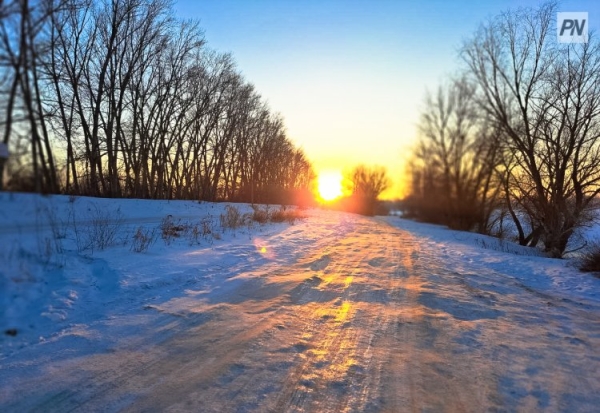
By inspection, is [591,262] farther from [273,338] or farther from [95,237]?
[95,237]

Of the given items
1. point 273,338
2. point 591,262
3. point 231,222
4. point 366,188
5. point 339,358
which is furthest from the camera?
point 366,188

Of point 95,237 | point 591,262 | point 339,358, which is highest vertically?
point 95,237

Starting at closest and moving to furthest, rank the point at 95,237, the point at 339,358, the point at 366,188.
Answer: the point at 339,358
the point at 95,237
the point at 366,188

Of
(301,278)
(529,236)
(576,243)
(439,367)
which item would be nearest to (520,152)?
(529,236)

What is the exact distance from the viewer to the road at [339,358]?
331 centimetres

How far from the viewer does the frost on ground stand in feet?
10.7

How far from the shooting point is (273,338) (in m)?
4.69

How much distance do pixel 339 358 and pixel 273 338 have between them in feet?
2.90

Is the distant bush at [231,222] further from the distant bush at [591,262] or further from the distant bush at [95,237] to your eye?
the distant bush at [591,262]

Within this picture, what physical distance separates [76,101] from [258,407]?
92.5 feet

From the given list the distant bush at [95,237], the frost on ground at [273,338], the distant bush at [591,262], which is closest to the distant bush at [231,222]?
the distant bush at [95,237]

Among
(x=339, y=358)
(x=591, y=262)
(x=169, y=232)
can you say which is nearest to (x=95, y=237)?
(x=169, y=232)

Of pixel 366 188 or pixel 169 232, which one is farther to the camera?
pixel 366 188

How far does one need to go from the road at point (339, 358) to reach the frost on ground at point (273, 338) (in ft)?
0.06
